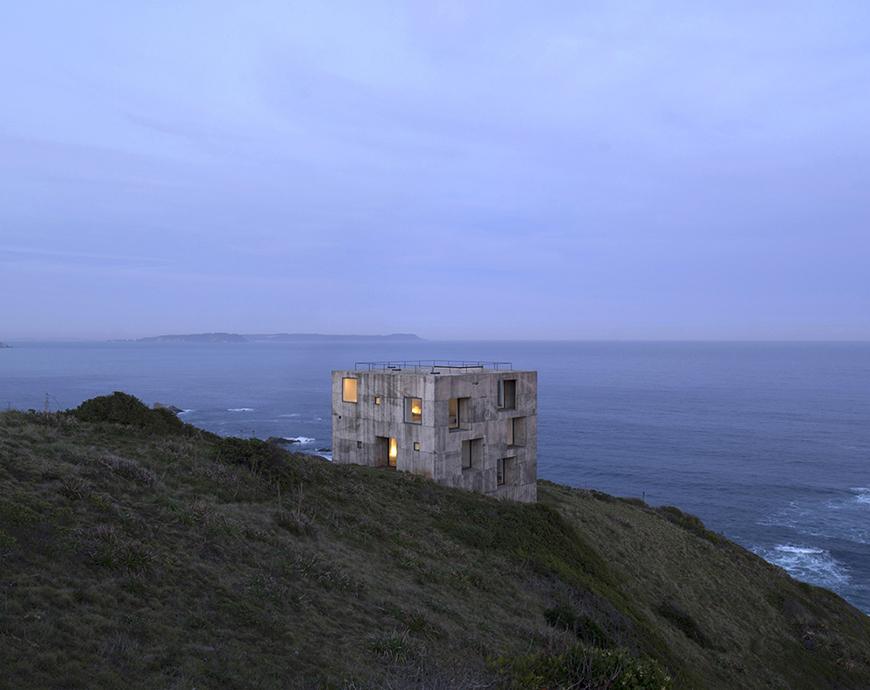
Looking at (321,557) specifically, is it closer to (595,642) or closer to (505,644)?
(505,644)

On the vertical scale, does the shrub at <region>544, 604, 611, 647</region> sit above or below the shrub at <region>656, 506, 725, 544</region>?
above

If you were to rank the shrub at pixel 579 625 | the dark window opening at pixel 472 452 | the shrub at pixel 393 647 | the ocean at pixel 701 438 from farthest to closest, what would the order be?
the ocean at pixel 701 438, the dark window opening at pixel 472 452, the shrub at pixel 579 625, the shrub at pixel 393 647

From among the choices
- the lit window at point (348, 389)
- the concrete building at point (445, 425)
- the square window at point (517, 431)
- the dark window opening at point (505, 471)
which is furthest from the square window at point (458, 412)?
the lit window at point (348, 389)

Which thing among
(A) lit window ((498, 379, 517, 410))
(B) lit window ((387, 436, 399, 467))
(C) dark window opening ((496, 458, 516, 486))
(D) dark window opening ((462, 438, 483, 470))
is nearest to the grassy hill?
(D) dark window opening ((462, 438, 483, 470))

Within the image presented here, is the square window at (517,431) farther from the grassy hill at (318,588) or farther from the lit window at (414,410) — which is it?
the grassy hill at (318,588)

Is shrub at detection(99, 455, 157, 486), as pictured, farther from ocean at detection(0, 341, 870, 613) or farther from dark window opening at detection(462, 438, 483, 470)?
ocean at detection(0, 341, 870, 613)

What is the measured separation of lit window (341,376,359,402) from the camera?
4480 cm

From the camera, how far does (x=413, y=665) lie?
12969 millimetres

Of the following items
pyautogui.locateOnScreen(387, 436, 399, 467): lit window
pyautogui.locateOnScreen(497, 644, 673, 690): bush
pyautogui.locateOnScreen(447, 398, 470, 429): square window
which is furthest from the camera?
pyautogui.locateOnScreen(387, 436, 399, 467): lit window

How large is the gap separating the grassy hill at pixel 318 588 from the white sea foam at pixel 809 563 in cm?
1203

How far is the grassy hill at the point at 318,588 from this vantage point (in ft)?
38.0

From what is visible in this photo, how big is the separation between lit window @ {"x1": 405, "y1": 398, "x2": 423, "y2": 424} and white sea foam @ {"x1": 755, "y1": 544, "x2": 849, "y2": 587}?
3291 centimetres

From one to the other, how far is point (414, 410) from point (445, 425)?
2.37 meters

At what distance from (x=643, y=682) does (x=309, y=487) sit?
16.8m
